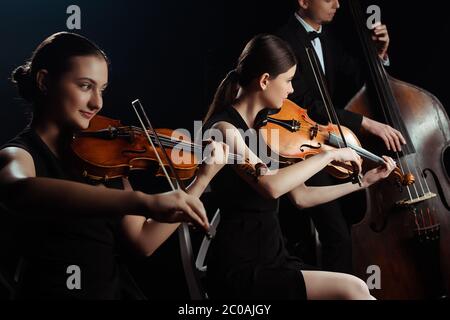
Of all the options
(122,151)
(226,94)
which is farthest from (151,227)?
(226,94)

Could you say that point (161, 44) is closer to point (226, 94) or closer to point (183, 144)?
point (226, 94)

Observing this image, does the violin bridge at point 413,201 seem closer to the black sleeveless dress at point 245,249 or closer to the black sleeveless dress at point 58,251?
the black sleeveless dress at point 245,249

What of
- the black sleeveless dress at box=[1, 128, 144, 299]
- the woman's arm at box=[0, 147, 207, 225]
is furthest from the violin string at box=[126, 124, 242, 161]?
the woman's arm at box=[0, 147, 207, 225]

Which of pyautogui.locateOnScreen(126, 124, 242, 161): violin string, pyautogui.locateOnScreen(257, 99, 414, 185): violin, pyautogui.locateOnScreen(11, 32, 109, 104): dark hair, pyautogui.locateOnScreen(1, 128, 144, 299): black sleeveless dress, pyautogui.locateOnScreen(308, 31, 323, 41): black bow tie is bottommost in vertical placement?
pyautogui.locateOnScreen(1, 128, 144, 299): black sleeveless dress

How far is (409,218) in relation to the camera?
183cm

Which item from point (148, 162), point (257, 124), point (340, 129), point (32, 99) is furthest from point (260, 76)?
point (32, 99)

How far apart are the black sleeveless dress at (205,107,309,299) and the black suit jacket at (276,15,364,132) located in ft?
1.23

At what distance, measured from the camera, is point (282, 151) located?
1604 millimetres

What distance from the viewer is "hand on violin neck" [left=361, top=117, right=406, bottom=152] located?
6.14ft

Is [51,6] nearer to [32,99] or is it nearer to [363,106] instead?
[32,99]

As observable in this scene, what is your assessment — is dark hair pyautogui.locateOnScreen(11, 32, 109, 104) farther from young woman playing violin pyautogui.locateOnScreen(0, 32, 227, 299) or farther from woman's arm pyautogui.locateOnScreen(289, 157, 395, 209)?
woman's arm pyautogui.locateOnScreen(289, 157, 395, 209)

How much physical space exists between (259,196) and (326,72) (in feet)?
2.20
